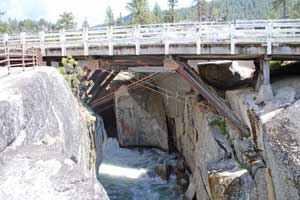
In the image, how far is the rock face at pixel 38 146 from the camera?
6715 millimetres

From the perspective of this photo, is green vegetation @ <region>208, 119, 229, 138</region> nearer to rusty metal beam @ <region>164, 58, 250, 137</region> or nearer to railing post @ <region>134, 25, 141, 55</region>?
rusty metal beam @ <region>164, 58, 250, 137</region>

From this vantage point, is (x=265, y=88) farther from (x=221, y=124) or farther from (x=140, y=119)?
(x=140, y=119)

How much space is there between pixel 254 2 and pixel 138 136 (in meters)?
165

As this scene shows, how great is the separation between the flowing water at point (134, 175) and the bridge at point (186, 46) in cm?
664

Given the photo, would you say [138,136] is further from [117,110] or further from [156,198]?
[156,198]

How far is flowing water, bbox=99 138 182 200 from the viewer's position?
19.8m

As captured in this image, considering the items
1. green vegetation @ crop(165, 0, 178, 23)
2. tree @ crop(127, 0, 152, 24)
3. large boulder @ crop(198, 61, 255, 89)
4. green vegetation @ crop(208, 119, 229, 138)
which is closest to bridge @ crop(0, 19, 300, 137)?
green vegetation @ crop(208, 119, 229, 138)

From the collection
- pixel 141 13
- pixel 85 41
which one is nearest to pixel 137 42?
pixel 85 41

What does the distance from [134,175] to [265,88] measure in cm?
1051

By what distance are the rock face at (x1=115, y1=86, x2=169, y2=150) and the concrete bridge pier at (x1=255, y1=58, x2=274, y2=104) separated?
37.1 feet

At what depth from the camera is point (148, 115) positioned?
25.7m

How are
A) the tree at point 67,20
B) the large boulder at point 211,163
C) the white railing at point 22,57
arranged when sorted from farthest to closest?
1. the tree at point 67,20
2. the large boulder at point 211,163
3. the white railing at point 22,57

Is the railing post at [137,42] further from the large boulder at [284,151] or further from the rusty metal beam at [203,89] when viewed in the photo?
the large boulder at [284,151]

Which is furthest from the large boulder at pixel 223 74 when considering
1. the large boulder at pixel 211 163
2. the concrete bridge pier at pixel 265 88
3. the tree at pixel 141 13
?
the tree at pixel 141 13
